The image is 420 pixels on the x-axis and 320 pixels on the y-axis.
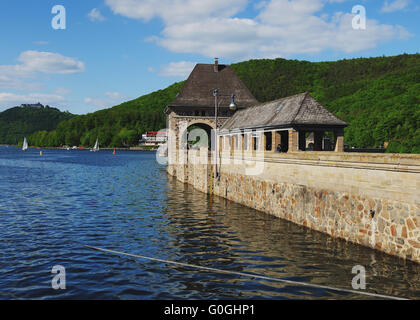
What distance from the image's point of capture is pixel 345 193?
1599 centimetres

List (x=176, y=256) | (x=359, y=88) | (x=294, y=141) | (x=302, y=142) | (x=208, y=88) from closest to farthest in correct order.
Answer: (x=176, y=256) → (x=294, y=141) → (x=302, y=142) → (x=208, y=88) → (x=359, y=88)

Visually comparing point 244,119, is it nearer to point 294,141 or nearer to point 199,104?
point 294,141

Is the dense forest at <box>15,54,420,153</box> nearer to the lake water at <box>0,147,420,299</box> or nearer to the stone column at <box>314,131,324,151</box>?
the stone column at <box>314,131,324,151</box>

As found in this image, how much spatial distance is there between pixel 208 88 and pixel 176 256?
1566 inches

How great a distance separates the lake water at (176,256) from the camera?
434 inches

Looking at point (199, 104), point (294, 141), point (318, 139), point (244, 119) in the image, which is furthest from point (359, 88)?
point (294, 141)

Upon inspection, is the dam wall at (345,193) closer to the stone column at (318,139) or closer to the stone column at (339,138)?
the stone column at (318,139)

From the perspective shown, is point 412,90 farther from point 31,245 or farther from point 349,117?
point 31,245

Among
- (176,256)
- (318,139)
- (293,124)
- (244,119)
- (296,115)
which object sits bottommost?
(176,256)

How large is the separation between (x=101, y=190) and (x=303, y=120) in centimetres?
2083

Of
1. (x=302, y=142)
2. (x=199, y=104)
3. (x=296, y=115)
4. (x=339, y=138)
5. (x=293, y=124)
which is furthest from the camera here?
(x=199, y=104)

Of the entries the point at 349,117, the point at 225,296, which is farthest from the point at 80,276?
the point at 349,117

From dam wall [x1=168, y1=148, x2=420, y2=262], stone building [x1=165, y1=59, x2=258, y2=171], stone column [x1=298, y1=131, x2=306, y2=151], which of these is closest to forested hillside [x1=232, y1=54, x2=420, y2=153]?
stone building [x1=165, y1=59, x2=258, y2=171]

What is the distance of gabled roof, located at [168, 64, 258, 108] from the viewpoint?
49.9 metres
